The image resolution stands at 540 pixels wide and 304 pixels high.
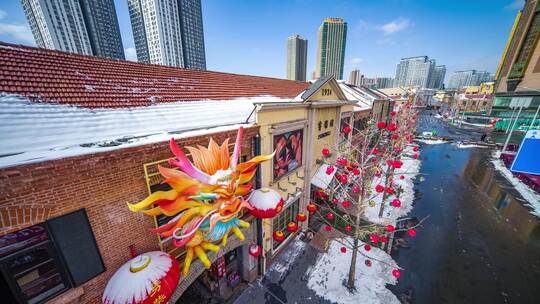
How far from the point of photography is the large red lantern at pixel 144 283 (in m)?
3.70

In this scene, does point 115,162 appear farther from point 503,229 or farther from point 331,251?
point 503,229

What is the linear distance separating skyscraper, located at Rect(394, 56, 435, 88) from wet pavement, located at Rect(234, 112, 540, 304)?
168 meters

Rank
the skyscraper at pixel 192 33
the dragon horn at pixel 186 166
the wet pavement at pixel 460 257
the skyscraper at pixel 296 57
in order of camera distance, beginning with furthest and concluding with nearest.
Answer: the skyscraper at pixel 296 57 < the skyscraper at pixel 192 33 < the wet pavement at pixel 460 257 < the dragon horn at pixel 186 166

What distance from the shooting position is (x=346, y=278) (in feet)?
31.6

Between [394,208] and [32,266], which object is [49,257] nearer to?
[32,266]

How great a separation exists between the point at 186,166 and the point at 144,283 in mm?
2539

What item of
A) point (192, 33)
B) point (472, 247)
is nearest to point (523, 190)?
point (472, 247)

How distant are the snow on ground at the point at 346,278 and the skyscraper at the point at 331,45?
91.3m

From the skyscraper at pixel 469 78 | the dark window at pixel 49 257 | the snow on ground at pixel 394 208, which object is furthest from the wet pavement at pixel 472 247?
the skyscraper at pixel 469 78

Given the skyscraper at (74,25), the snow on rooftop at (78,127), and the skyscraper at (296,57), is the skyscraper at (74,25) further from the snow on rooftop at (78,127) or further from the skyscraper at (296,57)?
the snow on rooftop at (78,127)

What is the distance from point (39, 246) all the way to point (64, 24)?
80.4 meters

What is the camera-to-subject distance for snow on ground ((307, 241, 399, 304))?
8.66 meters

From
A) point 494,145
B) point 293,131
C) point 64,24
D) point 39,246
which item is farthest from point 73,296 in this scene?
point 64,24

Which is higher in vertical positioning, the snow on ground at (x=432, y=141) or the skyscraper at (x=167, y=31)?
the skyscraper at (x=167, y=31)
